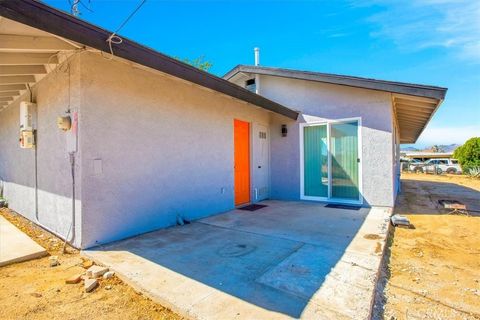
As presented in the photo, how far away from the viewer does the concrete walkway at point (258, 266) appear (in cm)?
222

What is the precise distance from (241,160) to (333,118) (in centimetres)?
298

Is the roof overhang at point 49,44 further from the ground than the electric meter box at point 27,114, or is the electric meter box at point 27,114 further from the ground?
the roof overhang at point 49,44

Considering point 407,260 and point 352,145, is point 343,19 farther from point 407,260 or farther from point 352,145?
point 407,260

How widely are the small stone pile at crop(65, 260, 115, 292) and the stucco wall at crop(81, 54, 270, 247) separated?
0.93m

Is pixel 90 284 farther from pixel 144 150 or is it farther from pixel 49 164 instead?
pixel 49 164

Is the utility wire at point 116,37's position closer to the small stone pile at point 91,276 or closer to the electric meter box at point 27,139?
the small stone pile at point 91,276

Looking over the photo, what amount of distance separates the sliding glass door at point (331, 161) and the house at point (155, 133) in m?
0.03

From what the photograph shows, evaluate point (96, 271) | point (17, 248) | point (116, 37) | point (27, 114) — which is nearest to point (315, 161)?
point (116, 37)

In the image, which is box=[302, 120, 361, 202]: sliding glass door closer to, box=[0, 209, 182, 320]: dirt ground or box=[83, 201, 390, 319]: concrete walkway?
box=[83, 201, 390, 319]: concrete walkway

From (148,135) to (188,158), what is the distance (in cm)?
109

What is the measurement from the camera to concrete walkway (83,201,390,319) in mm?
2223

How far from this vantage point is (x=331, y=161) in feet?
24.5

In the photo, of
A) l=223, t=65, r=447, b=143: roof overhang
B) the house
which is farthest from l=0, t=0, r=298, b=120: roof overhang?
l=223, t=65, r=447, b=143: roof overhang

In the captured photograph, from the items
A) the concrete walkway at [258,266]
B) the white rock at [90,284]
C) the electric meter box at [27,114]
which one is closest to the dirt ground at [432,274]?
the concrete walkway at [258,266]
